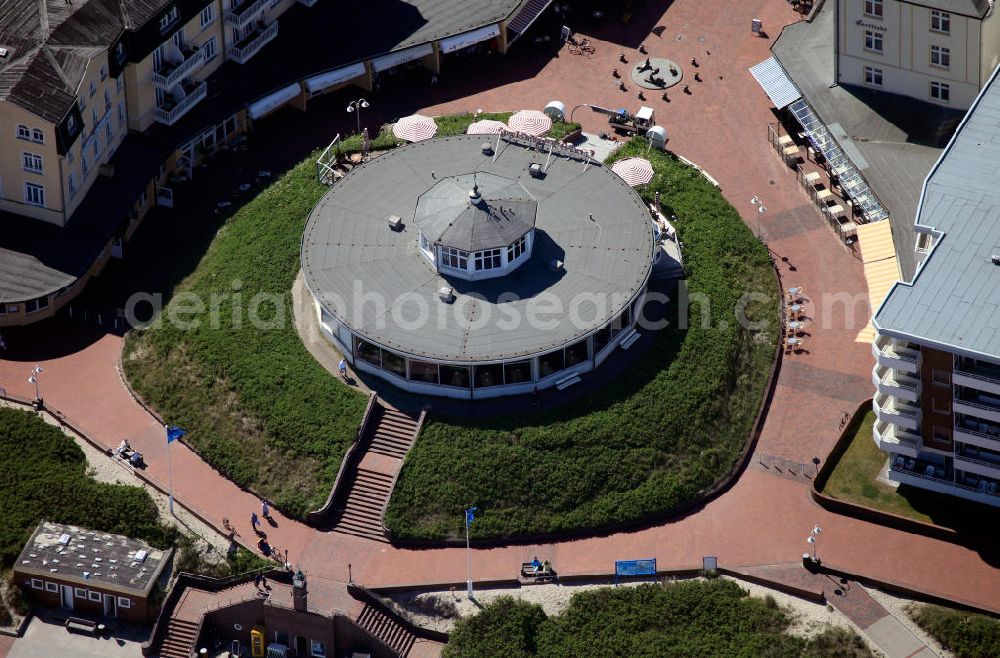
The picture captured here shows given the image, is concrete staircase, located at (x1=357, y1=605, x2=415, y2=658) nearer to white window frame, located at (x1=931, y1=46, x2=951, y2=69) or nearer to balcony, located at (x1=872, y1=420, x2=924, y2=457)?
balcony, located at (x1=872, y1=420, x2=924, y2=457)

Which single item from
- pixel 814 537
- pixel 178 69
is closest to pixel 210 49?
pixel 178 69

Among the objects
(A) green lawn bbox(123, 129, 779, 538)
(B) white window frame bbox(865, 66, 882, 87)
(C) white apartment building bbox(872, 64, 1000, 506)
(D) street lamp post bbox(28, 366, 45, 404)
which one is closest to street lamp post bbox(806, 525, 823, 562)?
(C) white apartment building bbox(872, 64, 1000, 506)

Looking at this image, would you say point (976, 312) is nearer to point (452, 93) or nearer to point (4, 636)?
point (452, 93)

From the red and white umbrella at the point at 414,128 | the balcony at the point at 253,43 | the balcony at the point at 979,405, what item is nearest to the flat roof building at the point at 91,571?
the red and white umbrella at the point at 414,128

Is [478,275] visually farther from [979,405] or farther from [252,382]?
[979,405]

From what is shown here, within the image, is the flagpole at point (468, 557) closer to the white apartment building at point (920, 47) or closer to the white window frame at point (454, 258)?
the white window frame at point (454, 258)
